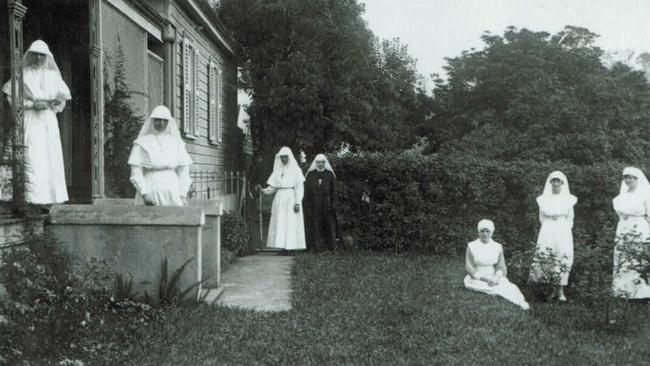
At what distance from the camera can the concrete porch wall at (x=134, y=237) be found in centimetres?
725

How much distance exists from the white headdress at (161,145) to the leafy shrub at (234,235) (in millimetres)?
4434

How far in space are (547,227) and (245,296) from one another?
480 cm

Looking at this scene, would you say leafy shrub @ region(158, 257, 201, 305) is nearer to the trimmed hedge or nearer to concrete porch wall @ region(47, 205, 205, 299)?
concrete porch wall @ region(47, 205, 205, 299)

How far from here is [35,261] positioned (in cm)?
650

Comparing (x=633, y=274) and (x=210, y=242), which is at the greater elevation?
(x=210, y=242)

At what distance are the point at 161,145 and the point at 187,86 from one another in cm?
767

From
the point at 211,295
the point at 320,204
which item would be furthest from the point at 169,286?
the point at 320,204

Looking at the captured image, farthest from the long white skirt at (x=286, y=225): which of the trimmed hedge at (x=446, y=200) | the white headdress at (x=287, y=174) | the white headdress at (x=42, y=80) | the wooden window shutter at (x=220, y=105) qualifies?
the wooden window shutter at (x=220, y=105)

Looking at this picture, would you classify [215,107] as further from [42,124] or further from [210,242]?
[42,124]

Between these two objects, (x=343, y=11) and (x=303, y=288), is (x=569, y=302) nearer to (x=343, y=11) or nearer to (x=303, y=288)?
(x=303, y=288)

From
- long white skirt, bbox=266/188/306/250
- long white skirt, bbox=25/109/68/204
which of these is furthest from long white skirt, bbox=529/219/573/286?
long white skirt, bbox=25/109/68/204

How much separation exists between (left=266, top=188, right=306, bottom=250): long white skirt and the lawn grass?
3.84 meters

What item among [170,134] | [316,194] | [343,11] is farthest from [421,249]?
[343,11]

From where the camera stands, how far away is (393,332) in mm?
6637
